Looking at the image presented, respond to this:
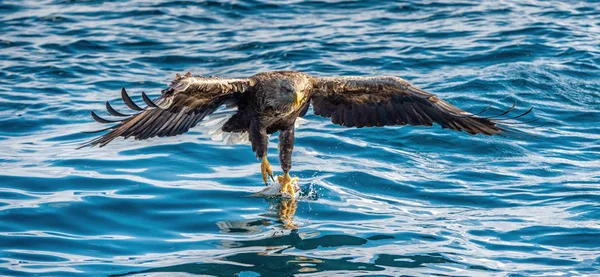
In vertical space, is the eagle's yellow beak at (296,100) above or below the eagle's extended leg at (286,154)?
above

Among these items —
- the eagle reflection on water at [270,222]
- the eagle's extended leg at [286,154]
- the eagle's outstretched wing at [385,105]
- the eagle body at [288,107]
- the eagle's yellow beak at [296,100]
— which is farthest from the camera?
the eagle's extended leg at [286,154]

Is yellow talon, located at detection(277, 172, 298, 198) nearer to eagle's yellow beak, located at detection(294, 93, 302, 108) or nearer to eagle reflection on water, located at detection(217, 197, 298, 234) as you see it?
eagle reflection on water, located at detection(217, 197, 298, 234)

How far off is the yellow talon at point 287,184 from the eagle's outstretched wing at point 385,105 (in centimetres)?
68

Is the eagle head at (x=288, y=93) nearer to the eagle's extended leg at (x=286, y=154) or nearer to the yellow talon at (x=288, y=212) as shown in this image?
the eagle's extended leg at (x=286, y=154)

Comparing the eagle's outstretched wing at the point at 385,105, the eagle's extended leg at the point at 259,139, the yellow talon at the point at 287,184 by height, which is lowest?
the yellow talon at the point at 287,184

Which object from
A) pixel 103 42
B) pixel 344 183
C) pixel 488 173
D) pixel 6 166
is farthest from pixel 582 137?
pixel 103 42

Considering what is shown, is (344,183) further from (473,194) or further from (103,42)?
(103,42)

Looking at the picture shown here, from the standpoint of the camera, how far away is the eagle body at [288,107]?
7137mm

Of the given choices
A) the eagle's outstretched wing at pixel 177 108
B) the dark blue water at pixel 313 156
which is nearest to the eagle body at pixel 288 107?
the eagle's outstretched wing at pixel 177 108

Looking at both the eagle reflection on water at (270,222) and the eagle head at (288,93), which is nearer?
the eagle reflection on water at (270,222)

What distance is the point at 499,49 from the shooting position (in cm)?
1298

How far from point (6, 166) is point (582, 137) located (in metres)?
6.17

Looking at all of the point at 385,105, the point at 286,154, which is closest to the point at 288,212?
the point at 286,154

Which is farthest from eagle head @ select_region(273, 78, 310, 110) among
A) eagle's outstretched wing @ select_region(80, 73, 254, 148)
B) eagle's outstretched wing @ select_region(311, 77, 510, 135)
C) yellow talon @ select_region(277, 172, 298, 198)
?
yellow talon @ select_region(277, 172, 298, 198)
